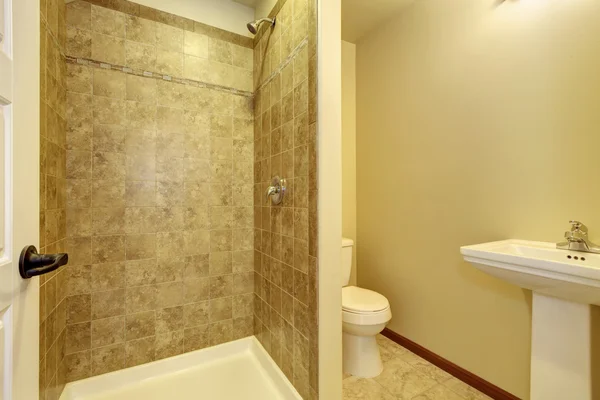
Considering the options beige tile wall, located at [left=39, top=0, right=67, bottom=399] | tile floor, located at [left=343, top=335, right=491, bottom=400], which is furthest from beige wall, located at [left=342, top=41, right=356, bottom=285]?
Answer: beige tile wall, located at [left=39, top=0, right=67, bottom=399]

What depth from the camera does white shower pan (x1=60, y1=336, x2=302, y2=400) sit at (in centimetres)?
149

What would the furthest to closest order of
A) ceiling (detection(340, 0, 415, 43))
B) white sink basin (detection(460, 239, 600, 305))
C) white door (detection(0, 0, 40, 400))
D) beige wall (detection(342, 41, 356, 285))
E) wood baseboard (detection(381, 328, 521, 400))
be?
beige wall (detection(342, 41, 356, 285)), ceiling (detection(340, 0, 415, 43)), wood baseboard (detection(381, 328, 521, 400)), white sink basin (detection(460, 239, 600, 305)), white door (detection(0, 0, 40, 400))

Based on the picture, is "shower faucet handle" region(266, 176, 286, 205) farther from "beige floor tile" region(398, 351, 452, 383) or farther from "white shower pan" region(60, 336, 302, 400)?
"beige floor tile" region(398, 351, 452, 383)

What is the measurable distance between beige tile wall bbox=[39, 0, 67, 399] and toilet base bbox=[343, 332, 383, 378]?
5.29 ft

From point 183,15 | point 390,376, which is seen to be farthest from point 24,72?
point 390,376

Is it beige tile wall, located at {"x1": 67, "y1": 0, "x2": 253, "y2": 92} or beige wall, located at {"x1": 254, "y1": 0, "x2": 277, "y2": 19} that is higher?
beige wall, located at {"x1": 254, "y1": 0, "x2": 277, "y2": 19}

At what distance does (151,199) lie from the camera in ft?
5.43

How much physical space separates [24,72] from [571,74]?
2.10 meters

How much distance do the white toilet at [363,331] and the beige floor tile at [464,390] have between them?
1.38 feet

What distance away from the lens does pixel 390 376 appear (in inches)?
67.2

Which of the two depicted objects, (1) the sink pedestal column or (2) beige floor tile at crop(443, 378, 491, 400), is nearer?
(1) the sink pedestal column

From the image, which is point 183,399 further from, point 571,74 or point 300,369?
point 571,74

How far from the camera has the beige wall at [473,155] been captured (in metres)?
1.25

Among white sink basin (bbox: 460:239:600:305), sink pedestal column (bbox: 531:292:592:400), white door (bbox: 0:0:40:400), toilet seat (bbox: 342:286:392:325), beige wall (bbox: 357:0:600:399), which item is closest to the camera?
white door (bbox: 0:0:40:400)
